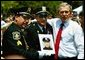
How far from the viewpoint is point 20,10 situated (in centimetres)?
630

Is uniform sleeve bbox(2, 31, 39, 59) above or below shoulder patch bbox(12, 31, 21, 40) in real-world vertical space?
below

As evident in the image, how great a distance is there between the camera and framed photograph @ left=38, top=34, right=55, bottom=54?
5.84 metres

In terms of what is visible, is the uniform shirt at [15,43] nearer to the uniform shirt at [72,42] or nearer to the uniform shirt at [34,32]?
the uniform shirt at [34,32]

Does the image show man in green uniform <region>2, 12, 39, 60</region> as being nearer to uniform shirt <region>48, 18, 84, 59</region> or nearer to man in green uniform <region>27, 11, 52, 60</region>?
man in green uniform <region>27, 11, 52, 60</region>

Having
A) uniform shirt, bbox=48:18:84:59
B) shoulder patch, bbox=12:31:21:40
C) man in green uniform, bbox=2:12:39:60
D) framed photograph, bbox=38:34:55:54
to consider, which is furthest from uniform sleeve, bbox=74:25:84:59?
shoulder patch, bbox=12:31:21:40

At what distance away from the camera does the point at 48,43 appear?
19.3 feet

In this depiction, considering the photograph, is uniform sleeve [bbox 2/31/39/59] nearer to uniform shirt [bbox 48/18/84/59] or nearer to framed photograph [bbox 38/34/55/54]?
framed photograph [bbox 38/34/55/54]

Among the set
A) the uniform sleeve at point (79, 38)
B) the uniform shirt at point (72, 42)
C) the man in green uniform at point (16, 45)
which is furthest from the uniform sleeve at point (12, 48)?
the uniform sleeve at point (79, 38)

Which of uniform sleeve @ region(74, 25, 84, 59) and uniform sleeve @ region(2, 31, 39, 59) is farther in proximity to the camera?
uniform sleeve @ region(74, 25, 84, 59)

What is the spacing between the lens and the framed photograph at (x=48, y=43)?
584cm

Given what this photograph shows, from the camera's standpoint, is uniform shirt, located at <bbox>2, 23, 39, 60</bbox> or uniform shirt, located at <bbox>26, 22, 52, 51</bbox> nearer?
uniform shirt, located at <bbox>2, 23, 39, 60</bbox>

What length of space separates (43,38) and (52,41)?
0.14 metres

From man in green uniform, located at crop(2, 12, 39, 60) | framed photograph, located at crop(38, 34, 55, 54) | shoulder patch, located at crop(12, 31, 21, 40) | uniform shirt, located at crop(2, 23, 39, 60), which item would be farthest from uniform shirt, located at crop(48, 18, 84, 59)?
shoulder patch, located at crop(12, 31, 21, 40)

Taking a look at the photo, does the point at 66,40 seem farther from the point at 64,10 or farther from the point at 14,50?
the point at 14,50
